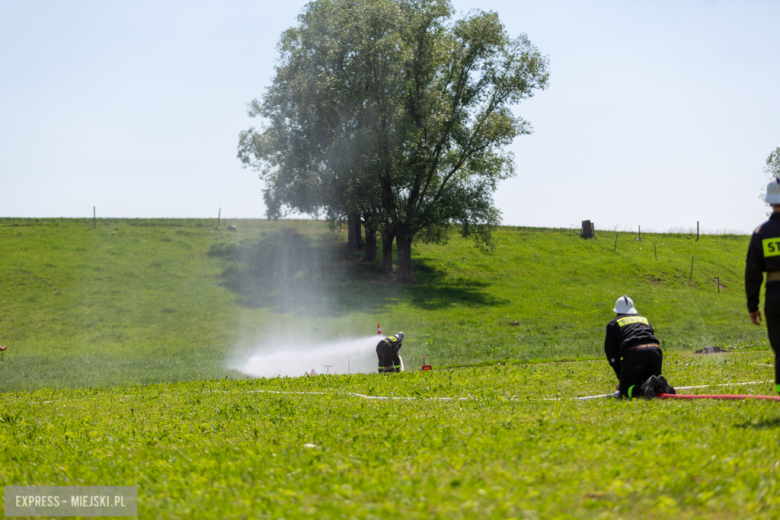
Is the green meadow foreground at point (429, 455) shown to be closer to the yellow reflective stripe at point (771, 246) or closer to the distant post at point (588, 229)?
the yellow reflective stripe at point (771, 246)

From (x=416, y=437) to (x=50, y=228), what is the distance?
58.4 metres

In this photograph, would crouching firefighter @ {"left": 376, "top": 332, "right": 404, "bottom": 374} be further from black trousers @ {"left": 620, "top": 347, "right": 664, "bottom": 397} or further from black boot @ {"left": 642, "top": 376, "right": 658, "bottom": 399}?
black boot @ {"left": 642, "top": 376, "right": 658, "bottom": 399}

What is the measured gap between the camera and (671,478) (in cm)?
485

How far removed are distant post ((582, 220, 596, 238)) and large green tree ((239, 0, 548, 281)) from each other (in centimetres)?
2227

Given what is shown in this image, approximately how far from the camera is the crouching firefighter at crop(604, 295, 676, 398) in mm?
9664

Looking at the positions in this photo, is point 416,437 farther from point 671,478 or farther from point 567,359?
point 567,359

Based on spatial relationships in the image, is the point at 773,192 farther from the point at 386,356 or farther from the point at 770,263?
the point at 386,356

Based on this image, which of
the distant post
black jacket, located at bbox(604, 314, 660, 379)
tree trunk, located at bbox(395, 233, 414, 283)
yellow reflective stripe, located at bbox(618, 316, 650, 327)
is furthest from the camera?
the distant post

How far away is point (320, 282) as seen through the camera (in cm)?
4650

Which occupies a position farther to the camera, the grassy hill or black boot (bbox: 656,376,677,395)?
the grassy hill

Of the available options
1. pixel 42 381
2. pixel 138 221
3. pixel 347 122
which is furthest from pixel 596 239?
pixel 42 381

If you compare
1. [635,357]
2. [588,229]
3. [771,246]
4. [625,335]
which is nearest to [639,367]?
[635,357]

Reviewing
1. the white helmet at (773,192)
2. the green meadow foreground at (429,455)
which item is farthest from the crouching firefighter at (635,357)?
the white helmet at (773,192)

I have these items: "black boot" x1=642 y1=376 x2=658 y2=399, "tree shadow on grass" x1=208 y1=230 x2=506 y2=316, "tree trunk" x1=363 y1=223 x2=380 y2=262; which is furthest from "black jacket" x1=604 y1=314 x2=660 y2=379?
"tree trunk" x1=363 y1=223 x2=380 y2=262
